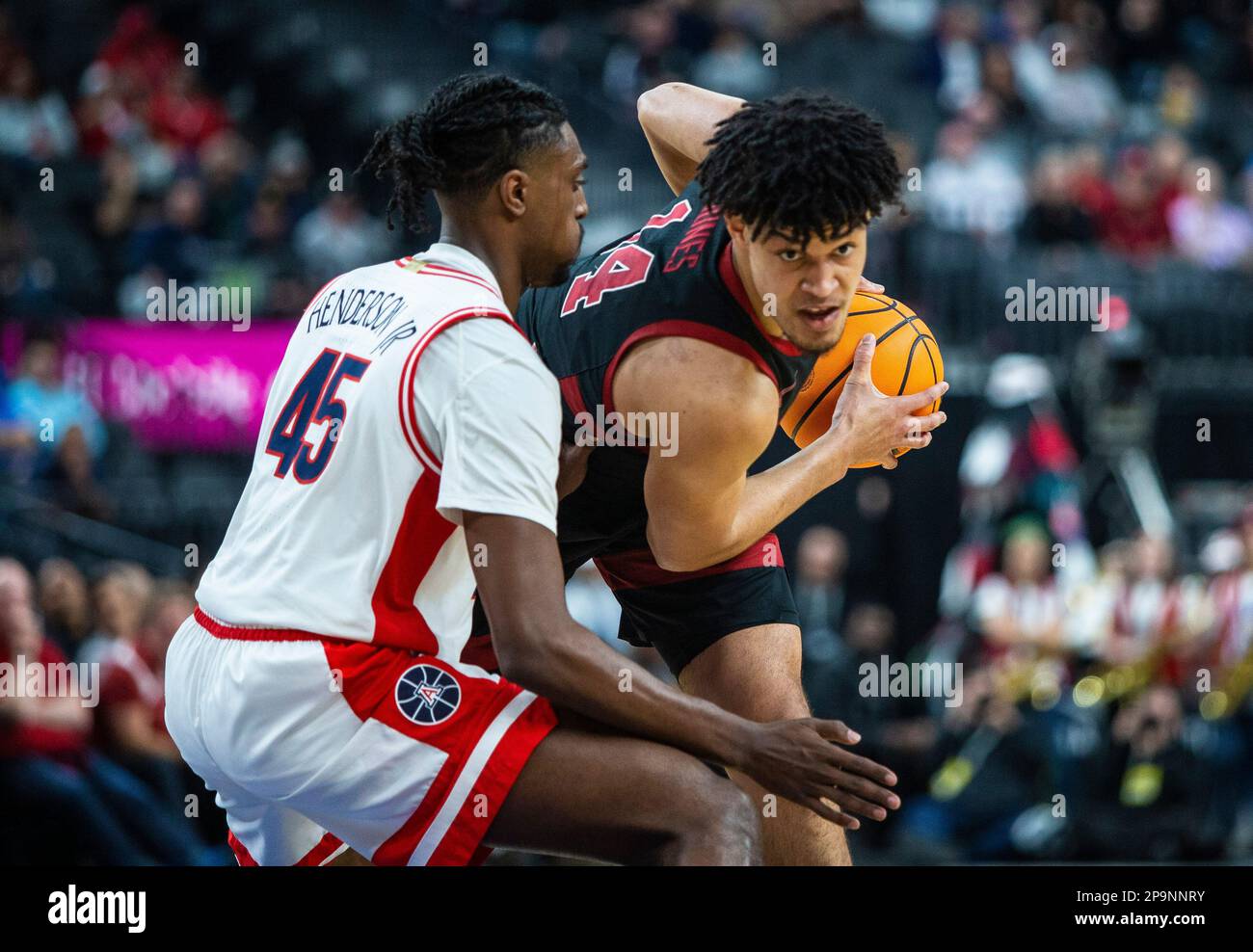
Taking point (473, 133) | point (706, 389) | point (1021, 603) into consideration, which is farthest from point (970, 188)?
point (473, 133)

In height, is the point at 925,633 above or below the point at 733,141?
below

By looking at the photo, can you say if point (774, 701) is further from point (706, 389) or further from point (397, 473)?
point (397, 473)

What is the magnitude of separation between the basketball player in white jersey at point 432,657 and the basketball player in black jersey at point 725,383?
72 cm

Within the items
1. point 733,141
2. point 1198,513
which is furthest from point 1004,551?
point 733,141

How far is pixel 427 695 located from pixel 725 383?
1120mm

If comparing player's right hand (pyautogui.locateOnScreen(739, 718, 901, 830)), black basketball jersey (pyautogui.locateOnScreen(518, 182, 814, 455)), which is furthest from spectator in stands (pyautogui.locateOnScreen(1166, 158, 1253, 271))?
player's right hand (pyautogui.locateOnScreen(739, 718, 901, 830))

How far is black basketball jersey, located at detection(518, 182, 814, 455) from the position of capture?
3.56m

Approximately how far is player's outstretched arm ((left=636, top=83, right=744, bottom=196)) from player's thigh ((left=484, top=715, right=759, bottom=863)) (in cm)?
181

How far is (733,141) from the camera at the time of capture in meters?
3.47

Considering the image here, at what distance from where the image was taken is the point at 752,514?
3.64 meters

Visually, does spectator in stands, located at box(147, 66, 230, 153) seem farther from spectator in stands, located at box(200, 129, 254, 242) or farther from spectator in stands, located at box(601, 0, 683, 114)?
spectator in stands, located at box(601, 0, 683, 114)
